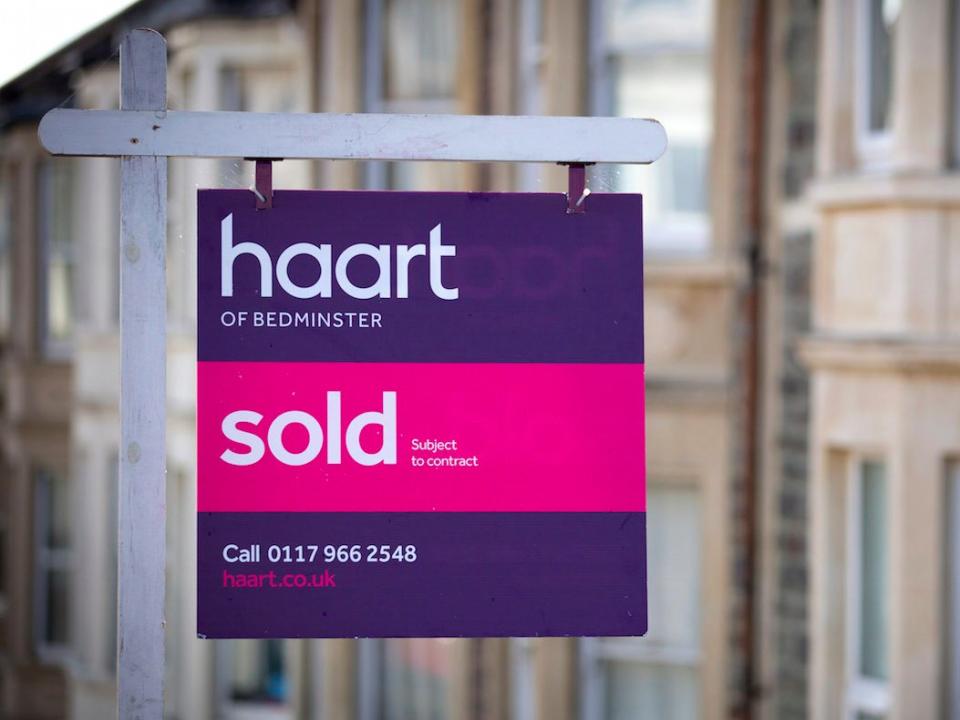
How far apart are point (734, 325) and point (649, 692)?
240 centimetres

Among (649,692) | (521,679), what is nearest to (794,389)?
(649,692)

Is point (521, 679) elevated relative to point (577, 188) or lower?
lower

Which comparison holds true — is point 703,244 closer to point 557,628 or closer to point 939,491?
point 939,491

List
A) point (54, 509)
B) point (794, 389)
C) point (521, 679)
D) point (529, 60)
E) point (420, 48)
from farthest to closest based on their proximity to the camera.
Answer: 1. point (54, 509)
2. point (420, 48)
3. point (521, 679)
4. point (529, 60)
5. point (794, 389)

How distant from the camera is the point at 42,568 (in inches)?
728

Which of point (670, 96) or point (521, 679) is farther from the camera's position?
point (521, 679)

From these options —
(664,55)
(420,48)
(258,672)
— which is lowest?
(258,672)

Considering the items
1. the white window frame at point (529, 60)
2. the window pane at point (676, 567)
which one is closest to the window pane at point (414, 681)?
the window pane at point (676, 567)

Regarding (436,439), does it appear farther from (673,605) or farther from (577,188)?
(673,605)

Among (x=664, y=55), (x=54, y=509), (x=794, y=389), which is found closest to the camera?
(x=794, y=389)

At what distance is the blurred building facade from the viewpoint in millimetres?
7355

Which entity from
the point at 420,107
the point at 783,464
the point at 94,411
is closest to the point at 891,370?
the point at 783,464

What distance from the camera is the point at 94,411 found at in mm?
15375

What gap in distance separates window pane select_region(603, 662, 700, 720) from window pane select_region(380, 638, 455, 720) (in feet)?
4.75
